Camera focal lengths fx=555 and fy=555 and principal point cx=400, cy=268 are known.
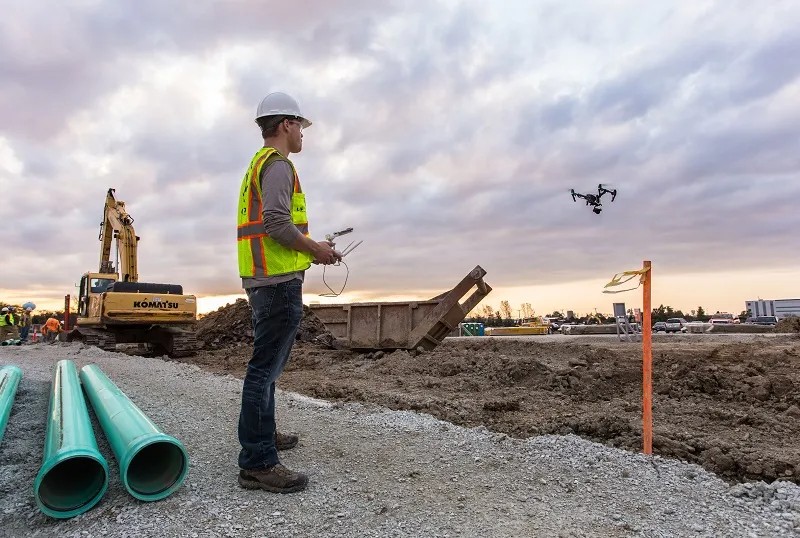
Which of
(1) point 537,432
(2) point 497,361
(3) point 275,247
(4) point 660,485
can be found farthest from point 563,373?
(3) point 275,247

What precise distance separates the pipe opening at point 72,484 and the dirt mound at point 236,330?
1406 centimetres

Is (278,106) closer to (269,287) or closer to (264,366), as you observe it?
(269,287)

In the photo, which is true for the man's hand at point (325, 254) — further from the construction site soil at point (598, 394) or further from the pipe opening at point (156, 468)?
the construction site soil at point (598, 394)

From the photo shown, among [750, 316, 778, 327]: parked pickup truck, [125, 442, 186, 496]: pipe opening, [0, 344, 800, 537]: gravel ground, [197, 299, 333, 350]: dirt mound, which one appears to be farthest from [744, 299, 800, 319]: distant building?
[125, 442, 186, 496]: pipe opening

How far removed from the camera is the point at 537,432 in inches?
187

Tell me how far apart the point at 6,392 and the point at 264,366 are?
3189mm

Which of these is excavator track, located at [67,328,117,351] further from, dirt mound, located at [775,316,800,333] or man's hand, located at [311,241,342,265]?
dirt mound, located at [775,316,800,333]

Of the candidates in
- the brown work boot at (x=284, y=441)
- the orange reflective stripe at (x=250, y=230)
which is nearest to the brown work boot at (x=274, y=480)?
the brown work boot at (x=284, y=441)

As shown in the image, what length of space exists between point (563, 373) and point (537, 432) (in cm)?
379

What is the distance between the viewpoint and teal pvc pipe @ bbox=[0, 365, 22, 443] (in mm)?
4096

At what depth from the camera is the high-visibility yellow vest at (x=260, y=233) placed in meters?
3.27

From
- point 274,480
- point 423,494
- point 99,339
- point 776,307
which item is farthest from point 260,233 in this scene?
point 776,307

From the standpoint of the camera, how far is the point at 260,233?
3.30m

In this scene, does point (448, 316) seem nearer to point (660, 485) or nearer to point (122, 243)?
point (660, 485)
